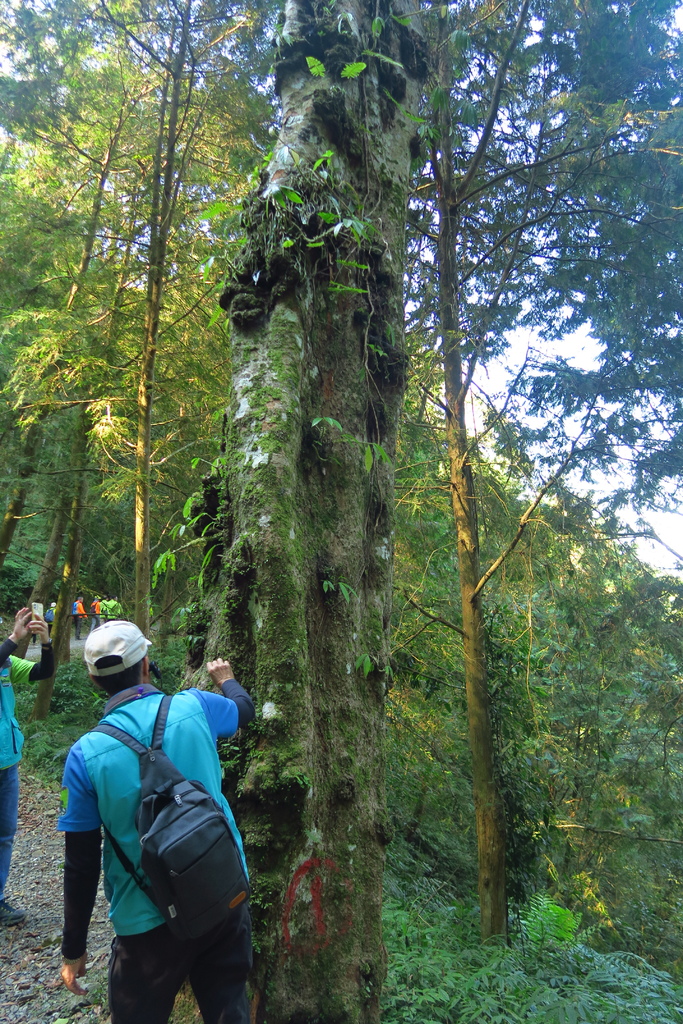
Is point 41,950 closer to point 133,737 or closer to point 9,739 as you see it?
point 9,739

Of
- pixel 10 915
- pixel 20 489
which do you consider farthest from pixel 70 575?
pixel 10 915

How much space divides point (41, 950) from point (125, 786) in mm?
3273

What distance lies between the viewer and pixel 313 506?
9.71ft

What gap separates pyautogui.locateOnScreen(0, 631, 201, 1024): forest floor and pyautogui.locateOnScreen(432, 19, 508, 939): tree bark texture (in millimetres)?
3821

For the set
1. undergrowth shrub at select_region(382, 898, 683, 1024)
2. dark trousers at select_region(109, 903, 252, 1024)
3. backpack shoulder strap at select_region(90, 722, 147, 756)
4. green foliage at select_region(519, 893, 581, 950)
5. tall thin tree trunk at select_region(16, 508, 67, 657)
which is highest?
tall thin tree trunk at select_region(16, 508, 67, 657)

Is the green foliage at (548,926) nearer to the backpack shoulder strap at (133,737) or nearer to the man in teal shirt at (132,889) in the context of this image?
the man in teal shirt at (132,889)

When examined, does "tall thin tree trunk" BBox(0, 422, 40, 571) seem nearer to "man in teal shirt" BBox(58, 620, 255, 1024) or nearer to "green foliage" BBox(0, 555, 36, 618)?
"man in teal shirt" BBox(58, 620, 255, 1024)

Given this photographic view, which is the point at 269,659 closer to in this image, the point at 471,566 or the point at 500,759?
the point at 471,566

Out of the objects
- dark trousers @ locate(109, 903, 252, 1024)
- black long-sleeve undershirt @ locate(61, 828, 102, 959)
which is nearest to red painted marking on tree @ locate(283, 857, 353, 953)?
dark trousers @ locate(109, 903, 252, 1024)

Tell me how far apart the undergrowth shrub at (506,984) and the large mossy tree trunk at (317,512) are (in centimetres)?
132

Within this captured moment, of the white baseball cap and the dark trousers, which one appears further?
the white baseball cap

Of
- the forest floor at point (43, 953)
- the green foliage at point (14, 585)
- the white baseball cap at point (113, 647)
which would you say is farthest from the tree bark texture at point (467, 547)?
the green foliage at point (14, 585)

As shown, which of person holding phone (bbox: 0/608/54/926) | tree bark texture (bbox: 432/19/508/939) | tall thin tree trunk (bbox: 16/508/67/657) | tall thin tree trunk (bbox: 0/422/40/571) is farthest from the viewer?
tall thin tree trunk (bbox: 16/508/67/657)

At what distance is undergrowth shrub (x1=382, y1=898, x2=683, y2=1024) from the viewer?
327cm
